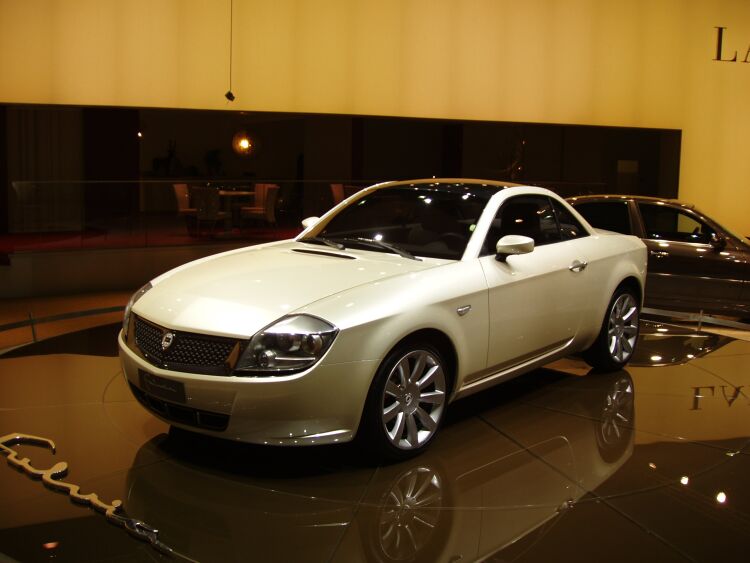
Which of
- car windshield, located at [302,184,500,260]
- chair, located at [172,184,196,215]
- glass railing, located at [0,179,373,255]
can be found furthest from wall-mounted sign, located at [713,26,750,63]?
car windshield, located at [302,184,500,260]

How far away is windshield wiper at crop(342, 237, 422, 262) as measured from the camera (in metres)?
5.00

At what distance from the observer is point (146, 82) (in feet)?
38.8

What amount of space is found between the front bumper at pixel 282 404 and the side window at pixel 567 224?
7.66 feet

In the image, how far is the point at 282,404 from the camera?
3932 mm

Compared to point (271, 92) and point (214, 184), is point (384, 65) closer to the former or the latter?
point (271, 92)

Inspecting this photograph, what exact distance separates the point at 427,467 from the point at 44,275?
26.7 feet

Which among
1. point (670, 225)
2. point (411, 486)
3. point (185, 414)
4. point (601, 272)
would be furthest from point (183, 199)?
point (411, 486)

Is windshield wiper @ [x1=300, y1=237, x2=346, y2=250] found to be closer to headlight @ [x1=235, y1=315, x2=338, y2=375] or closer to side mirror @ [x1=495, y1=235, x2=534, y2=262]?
side mirror @ [x1=495, y1=235, x2=534, y2=262]

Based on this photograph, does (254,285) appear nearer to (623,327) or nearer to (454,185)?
(454,185)

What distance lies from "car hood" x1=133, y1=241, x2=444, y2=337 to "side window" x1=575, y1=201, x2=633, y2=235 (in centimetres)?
477

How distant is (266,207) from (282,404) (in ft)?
30.1

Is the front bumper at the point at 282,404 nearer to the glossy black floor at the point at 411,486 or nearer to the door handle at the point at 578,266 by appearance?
the glossy black floor at the point at 411,486

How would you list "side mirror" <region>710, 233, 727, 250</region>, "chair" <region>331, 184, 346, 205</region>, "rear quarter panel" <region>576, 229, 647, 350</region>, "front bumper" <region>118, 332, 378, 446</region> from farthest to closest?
"chair" <region>331, 184, 346, 205</region>
"side mirror" <region>710, 233, 727, 250</region>
"rear quarter panel" <region>576, 229, 647, 350</region>
"front bumper" <region>118, 332, 378, 446</region>

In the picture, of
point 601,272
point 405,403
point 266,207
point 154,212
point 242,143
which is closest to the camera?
point 405,403
